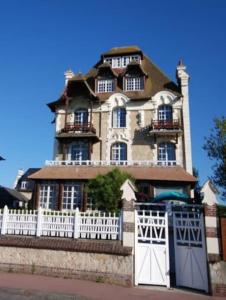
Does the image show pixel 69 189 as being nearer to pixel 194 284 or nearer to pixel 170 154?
pixel 170 154

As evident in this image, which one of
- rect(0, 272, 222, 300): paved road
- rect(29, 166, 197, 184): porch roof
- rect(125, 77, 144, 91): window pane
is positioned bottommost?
rect(0, 272, 222, 300): paved road

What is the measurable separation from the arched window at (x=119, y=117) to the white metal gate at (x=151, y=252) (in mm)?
16381

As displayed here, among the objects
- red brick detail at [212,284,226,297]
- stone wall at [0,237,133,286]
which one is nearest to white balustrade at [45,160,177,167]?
stone wall at [0,237,133,286]

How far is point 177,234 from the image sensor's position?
9.52 meters

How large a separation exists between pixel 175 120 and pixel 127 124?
4.25 m

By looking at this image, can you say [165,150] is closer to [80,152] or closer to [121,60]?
[80,152]

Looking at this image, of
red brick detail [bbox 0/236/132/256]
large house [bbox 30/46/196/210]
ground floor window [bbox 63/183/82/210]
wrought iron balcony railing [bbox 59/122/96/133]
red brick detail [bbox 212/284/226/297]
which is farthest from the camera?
wrought iron balcony railing [bbox 59/122/96/133]

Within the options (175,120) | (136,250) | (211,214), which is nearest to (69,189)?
(175,120)

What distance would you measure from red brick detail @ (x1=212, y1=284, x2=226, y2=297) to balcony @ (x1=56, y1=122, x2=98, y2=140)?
17.4 metres

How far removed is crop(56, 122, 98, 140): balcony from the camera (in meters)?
24.1

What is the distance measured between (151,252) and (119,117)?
17.4 m

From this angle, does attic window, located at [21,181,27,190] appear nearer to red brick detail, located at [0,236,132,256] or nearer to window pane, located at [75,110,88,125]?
window pane, located at [75,110,88,125]

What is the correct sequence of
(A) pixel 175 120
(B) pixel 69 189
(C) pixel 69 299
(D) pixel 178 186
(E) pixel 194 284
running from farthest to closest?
(A) pixel 175 120
(B) pixel 69 189
(D) pixel 178 186
(E) pixel 194 284
(C) pixel 69 299

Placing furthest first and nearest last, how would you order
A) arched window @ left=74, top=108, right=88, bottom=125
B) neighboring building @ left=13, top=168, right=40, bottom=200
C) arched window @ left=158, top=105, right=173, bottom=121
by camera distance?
neighboring building @ left=13, top=168, right=40, bottom=200 < arched window @ left=74, top=108, right=88, bottom=125 < arched window @ left=158, top=105, right=173, bottom=121
